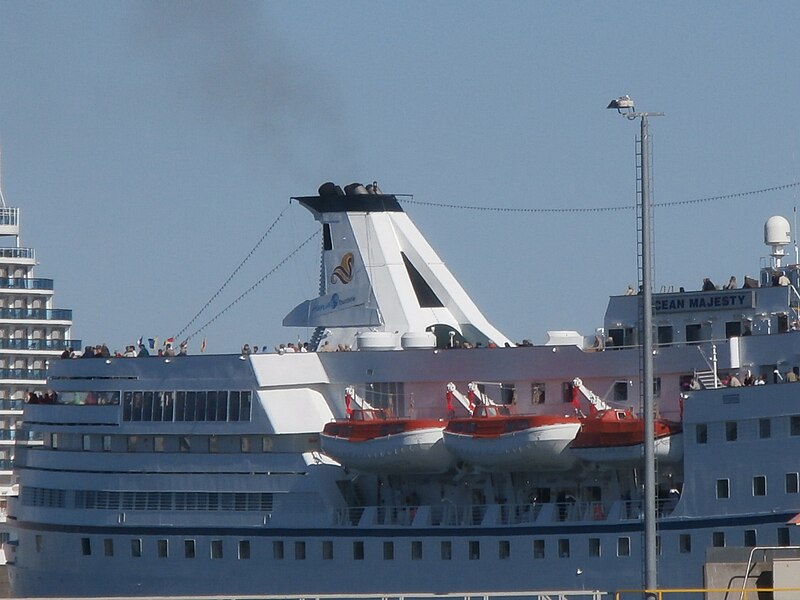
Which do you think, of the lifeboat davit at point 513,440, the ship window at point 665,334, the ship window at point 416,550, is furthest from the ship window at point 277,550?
the ship window at point 665,334

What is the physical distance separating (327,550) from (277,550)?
1637mm

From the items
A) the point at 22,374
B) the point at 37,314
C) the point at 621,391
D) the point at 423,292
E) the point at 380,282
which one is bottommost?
the point at 621,391

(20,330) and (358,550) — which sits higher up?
(20,330)

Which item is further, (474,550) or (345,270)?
(345,270)

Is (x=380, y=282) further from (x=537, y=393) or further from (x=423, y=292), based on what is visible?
(x=537, y=393)

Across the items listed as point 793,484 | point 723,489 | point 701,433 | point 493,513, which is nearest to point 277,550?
point 493,513

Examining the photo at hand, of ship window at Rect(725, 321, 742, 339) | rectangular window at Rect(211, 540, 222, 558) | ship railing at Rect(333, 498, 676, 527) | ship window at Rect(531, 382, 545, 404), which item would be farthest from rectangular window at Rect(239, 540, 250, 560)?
ship window at Rect(725, 321, 742, 339)

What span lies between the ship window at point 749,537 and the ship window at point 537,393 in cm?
775

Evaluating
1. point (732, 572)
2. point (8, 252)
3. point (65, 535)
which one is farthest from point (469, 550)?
point (8, 252)

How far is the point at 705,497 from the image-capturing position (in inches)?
2156

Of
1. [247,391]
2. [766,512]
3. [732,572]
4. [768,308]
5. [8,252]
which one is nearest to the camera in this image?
[732,572]

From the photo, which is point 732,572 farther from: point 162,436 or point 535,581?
point 162,436

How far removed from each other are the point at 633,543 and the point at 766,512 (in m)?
3.79

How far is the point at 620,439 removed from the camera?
2174 inches
